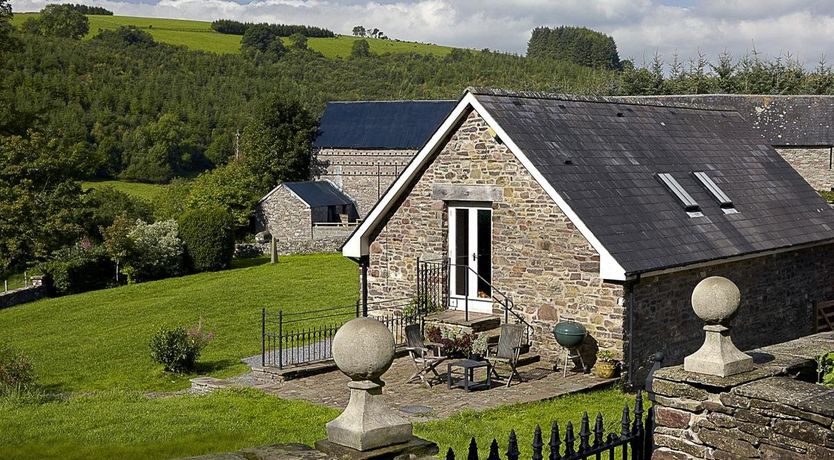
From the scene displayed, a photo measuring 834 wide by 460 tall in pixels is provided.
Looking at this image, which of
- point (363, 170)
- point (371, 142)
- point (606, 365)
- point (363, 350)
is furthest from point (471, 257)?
point (371, 142)

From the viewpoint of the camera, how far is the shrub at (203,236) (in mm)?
40375

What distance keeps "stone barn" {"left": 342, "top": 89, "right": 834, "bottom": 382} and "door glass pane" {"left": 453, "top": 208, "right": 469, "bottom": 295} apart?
0.03m

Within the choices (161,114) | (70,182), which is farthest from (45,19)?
(70,182)

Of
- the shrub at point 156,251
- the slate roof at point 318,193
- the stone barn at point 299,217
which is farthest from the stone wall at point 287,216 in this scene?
the shrub at point 156,251

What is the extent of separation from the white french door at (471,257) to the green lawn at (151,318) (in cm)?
505

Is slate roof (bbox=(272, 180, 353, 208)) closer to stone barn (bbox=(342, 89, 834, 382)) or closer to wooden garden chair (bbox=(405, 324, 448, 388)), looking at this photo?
stone barn (bbox=(342, 89, 834, 382))

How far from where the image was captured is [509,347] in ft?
53.0

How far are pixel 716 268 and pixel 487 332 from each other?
4.62 meters

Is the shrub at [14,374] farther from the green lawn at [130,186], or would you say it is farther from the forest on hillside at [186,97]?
the green lawn at [130,186]

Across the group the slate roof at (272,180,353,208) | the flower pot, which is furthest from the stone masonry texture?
the slate roof at (272,180,353,208)

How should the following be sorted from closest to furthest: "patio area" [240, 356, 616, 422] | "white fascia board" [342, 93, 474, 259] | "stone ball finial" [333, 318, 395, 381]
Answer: "stone ball finial" [333, 318, 395, 381] → "patio area" [240, 356, 616, 422] → "white fascia board" [342, 93, 474, 259]

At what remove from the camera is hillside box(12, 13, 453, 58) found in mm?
120062

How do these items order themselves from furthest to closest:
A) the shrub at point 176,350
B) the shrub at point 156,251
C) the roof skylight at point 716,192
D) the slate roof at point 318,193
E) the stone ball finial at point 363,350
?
the slate roof at point 318,193
the shrub at point 156,251
the shrub at point 176,350
the roof skylight at point 716,192
the stone ball finial at point 363,350

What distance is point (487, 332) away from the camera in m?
17.6
